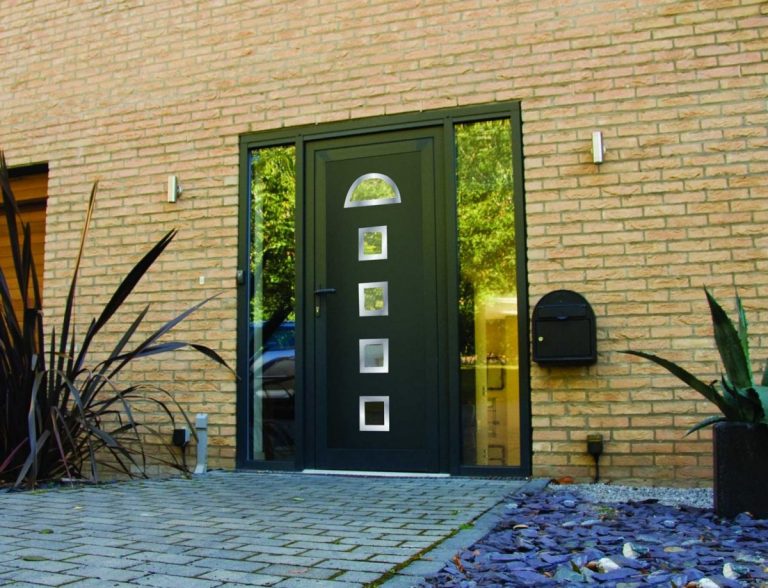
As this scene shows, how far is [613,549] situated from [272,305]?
3.07 m

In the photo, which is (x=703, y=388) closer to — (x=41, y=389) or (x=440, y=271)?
(x=440, y=271)

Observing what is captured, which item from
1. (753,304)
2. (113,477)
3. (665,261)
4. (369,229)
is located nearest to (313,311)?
(369,229)

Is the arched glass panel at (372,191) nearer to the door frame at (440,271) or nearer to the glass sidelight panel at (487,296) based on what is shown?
the door frame at (440,271)

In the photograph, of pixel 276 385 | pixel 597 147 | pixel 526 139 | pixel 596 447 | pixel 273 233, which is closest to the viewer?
pixel 596 447

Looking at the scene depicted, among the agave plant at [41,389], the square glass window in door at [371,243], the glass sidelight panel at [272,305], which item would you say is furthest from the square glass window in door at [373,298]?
the agave plant at [41,389]

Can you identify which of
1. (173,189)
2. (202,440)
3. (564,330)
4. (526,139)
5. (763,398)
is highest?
(526,139)

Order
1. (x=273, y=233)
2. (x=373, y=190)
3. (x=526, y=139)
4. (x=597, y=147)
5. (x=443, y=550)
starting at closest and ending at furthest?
(x=443, y=550), (x=597, y=147), (x=526, y=139), (x=373, y=190), (x=273, y=233)

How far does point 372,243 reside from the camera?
500cm

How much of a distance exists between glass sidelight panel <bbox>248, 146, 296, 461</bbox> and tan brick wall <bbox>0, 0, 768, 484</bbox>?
0.17 meters

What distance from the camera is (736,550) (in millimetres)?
2613

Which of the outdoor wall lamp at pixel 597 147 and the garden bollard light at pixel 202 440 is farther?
the garden bollard light at pixel 202 440

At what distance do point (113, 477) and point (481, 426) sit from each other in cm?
237

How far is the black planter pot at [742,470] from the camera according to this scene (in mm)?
3084

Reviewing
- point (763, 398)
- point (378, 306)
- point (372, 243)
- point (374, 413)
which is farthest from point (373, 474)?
point (763, 398)
